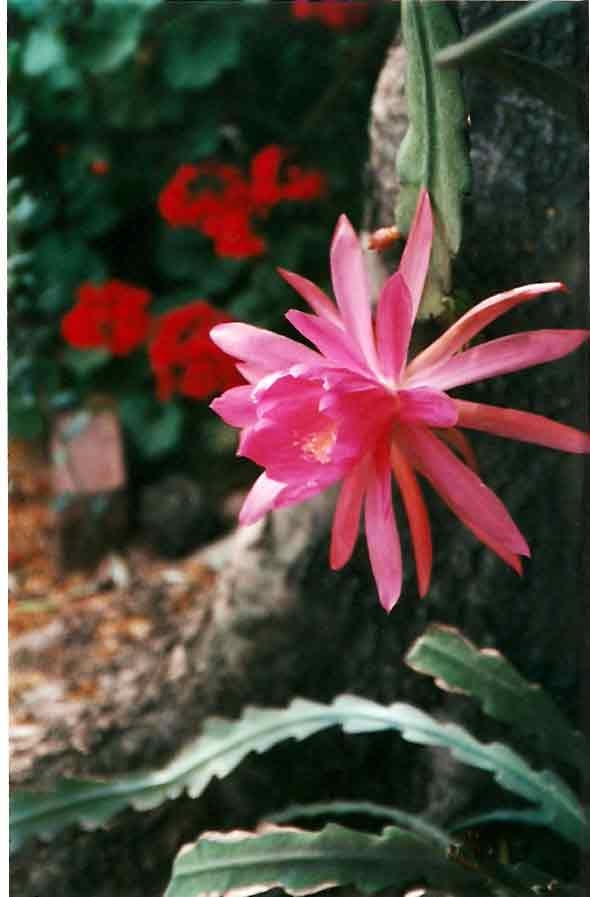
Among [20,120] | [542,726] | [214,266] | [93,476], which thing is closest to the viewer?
[542,726]

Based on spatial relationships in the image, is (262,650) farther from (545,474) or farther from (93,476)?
(93,476)

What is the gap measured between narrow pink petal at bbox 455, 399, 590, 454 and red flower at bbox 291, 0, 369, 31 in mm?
460

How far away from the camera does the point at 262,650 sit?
3.94ft

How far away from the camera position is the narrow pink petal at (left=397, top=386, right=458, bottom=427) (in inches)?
28.9

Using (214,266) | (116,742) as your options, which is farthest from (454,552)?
(214,266)

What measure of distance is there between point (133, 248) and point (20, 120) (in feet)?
0.84

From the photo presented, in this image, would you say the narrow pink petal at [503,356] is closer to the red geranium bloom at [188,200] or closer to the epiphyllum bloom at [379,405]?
the epiphyllum bloom at [379,405]

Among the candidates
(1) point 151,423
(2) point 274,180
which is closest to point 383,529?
(2) point 274,180

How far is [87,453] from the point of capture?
1.60 m

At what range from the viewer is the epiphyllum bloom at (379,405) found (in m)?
0.73

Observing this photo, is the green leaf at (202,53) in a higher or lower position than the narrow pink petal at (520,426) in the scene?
higher

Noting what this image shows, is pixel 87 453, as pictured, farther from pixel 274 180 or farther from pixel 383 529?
pixel 383 529

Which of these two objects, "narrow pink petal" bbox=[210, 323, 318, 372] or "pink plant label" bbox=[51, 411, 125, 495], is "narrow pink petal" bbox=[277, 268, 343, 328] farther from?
"pink plant label" bbox=[51, 411, 125, 495]

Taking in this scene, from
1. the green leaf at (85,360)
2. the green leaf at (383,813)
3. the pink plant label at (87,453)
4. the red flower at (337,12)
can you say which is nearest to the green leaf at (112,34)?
the red flower at (337,12)
